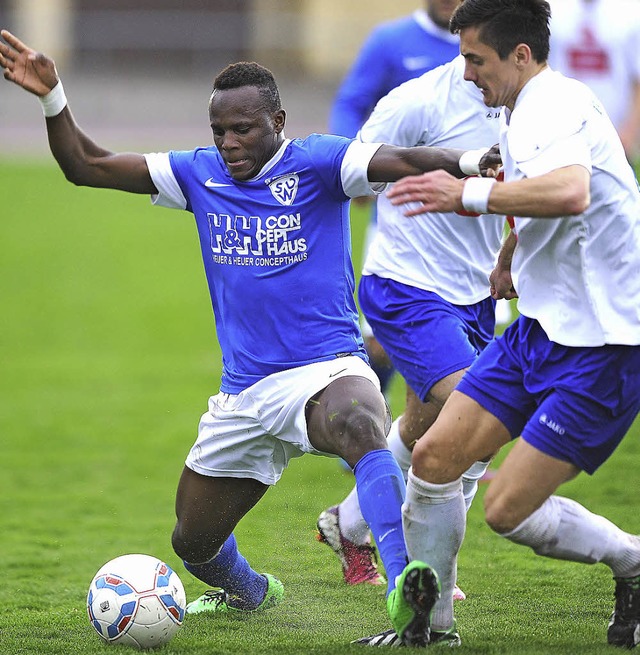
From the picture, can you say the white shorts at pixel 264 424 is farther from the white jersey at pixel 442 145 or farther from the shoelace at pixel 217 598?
the white jersey at pixel 442 145

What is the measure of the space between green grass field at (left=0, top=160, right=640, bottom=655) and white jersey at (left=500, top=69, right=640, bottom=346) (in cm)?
126

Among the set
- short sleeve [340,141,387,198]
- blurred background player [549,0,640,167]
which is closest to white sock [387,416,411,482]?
short sleeve [340,141,387,198]

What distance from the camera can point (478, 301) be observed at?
237 inches

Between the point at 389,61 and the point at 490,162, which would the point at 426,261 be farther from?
the point at 389,61

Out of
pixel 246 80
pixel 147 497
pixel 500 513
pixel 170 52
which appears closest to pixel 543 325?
pixel 500 513

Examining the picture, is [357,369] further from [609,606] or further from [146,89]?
[146,89]

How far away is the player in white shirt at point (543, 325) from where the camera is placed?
14.0 ft

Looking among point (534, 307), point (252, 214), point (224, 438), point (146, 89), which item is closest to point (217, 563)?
point (224, 438)

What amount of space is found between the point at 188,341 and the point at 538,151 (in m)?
9.53

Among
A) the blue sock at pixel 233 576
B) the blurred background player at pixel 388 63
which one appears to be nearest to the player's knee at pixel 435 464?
the blue sock at pixel 233 576

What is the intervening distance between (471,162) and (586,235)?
820 mm

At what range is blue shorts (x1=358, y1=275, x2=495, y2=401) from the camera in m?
5.71

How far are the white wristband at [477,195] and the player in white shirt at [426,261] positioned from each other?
1686 mm

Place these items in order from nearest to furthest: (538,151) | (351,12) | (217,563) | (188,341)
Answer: (538,151) → (217,563) → (188,341) → (351,12)
